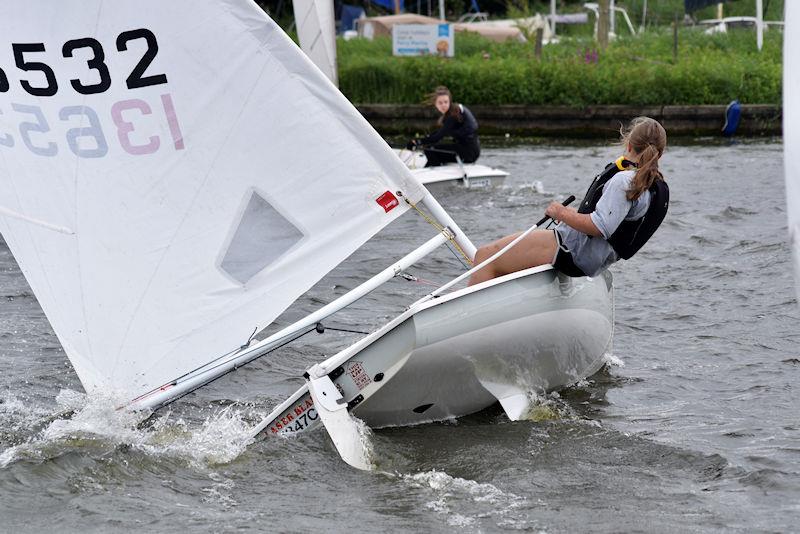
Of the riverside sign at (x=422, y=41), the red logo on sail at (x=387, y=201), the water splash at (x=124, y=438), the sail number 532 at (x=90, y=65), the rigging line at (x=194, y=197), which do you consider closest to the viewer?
the sail number 532 at (x=90, y=65)

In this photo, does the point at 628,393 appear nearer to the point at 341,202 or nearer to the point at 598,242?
the point at 598,242

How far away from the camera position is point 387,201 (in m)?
4.99

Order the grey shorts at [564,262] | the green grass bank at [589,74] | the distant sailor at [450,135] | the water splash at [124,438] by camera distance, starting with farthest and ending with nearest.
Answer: the green grass bank at [589,74] < the distant sailor at [450,135] < the grey shorts at [564,262] < the water splash at [124,438]

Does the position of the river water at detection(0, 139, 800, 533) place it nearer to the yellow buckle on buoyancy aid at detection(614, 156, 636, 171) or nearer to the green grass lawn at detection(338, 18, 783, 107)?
the yellow buckle on buoyancy aid at detection(614, 156, 636, 171)

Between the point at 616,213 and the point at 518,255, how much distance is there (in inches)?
21.8

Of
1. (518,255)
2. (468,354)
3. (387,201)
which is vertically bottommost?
(468,354)

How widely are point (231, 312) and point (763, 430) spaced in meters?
2.53

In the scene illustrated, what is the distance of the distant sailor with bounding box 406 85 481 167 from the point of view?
1251 centimetres

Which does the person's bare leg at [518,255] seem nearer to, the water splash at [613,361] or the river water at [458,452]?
the river water at [458,452]

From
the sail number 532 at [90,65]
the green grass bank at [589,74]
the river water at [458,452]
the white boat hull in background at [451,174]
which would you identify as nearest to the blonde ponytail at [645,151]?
the river water at [458,452]

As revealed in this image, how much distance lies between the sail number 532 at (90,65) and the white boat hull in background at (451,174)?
7.40m

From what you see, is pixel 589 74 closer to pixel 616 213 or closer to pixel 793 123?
pixel 616 213

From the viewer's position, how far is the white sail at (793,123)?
122 inches

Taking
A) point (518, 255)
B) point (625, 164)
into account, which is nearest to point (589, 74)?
point (518, 255)
